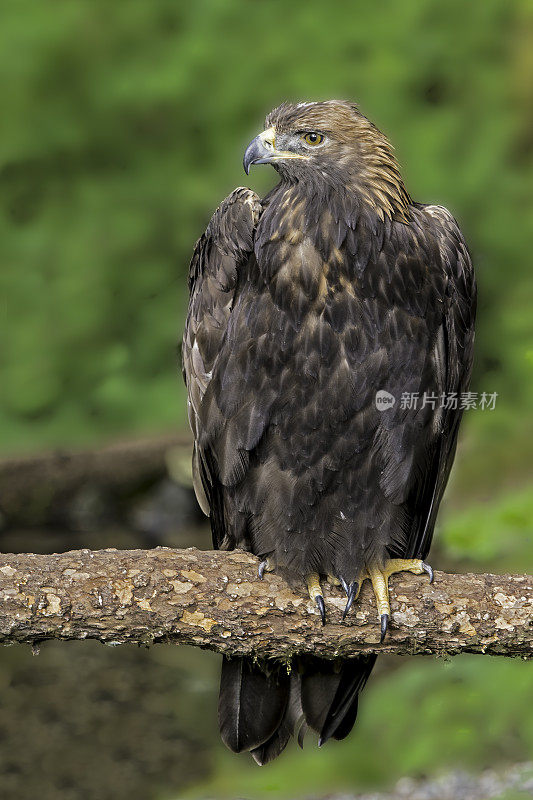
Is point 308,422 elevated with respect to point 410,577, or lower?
elevated

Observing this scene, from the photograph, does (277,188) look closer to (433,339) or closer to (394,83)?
(433,339)

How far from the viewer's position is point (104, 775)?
228 inches

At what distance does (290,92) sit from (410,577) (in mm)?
5818

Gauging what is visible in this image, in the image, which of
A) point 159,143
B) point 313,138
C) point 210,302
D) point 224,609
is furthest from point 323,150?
point 159,143

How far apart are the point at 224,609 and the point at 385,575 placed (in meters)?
0.64

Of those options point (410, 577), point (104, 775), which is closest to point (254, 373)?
point (410, 577)

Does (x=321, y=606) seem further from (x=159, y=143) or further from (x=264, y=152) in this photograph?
(x=159, y=143)

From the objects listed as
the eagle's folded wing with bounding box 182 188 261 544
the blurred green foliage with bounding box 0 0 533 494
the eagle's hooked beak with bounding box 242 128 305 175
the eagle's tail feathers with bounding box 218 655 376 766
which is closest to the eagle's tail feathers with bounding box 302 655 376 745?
the eagle's tail feathers with bounding box 218 655 376 766

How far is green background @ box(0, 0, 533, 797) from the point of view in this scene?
7.82 m

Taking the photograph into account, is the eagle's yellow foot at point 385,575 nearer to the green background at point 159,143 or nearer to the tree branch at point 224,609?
the tree branch at point 224,609

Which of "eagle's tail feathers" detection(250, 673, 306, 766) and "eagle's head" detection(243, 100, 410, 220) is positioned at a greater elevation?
"eagle's head" detection(243, 100, 410, 220)

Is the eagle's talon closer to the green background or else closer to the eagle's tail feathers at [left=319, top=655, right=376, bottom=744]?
the eagle's tail feathers at [left=319, top=655, right=376, bottom=744]

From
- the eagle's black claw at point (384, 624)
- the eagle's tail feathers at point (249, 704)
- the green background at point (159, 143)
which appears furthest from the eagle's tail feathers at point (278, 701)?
the green background at point (159, 143)

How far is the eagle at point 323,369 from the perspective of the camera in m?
3.14
